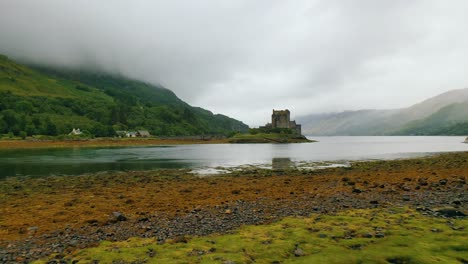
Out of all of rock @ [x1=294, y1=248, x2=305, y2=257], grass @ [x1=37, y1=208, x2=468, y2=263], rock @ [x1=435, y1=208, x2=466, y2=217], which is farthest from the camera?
rock @ [x1=435, y1=208, x2=466, y2=217]

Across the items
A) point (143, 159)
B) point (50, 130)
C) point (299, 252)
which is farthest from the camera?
point (50, 130)

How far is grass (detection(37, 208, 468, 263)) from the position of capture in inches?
427

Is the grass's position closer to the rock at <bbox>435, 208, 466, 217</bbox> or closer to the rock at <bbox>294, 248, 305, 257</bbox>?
the rock at <bbox>294, 248, 305, 257</bbox>

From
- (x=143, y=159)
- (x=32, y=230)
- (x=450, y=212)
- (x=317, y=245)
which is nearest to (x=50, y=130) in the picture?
(x=143, y=159)

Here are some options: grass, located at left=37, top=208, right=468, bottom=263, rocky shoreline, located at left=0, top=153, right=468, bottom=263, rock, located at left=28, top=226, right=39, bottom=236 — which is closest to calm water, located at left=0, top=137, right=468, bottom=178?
rocky shoreline, located at left=0, top=153, right=468, bottom=263

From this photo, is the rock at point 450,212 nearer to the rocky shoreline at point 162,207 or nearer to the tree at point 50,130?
the rocky shoreline at point 162,207

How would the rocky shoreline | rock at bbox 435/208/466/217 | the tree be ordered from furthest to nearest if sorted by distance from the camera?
the tree → rock at bbox 435/208/466/217 → the rocky shoreline

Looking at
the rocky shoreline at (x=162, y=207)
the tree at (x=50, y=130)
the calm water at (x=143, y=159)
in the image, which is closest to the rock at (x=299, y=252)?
the rocky shoreline at (x=162, y=207)

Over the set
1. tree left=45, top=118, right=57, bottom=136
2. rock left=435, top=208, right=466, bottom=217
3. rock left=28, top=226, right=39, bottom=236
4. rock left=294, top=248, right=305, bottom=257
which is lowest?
rock left=28, top=226, right=39, bottom=236

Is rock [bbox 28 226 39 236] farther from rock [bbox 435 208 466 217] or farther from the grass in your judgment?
rock [bbox 435 208 466 217]

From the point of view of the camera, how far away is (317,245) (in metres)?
12.3

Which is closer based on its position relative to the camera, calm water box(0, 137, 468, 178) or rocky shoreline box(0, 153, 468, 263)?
rocky shoreline box(0, 153, 468, 263)

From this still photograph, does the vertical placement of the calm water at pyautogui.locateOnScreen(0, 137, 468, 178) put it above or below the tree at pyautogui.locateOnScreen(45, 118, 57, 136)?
below

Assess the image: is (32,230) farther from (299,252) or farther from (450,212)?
(450,212)
